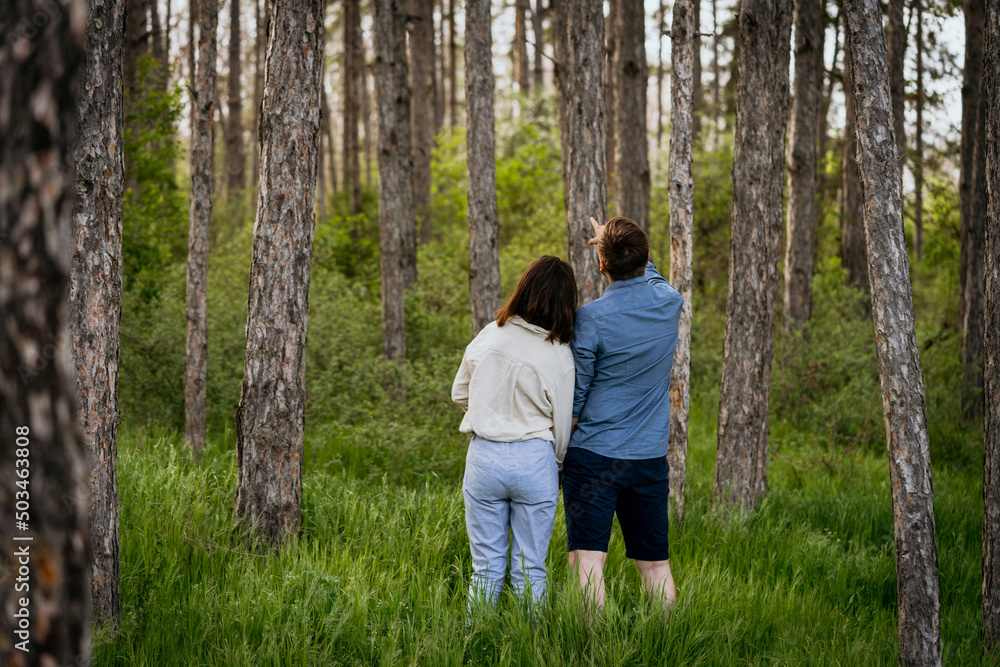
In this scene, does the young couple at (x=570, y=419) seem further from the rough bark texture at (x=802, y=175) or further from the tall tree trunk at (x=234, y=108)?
the tall tree trunk at (x=234, y=108)

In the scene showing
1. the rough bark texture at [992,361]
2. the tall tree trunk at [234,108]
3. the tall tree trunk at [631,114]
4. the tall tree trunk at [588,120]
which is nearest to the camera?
the rough bark texture at [992,361]

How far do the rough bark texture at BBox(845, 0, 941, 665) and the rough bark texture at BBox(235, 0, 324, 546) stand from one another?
3379mm

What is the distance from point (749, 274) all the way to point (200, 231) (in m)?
5.67

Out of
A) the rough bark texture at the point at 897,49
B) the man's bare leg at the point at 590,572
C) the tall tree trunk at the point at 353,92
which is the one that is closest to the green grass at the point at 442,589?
the man's bare leg at the point at 590,572

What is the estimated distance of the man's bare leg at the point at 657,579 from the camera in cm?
391

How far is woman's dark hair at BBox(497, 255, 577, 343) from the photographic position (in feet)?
12.2

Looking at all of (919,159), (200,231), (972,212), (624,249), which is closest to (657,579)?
(624,249)

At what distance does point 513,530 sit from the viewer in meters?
3.86

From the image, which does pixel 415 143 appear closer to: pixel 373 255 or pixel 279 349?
pixel 373 255

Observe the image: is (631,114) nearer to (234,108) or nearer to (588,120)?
(588,120)

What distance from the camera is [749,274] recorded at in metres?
6.42

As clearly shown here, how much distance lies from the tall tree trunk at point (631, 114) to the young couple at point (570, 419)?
8.25m

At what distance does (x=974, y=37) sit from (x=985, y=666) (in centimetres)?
992

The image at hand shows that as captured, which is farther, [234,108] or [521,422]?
[234,108]
